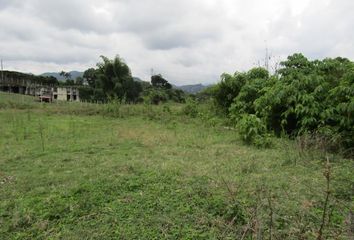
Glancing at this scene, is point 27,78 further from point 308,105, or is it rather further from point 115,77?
point 308,105

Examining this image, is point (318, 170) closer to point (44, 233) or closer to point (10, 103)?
point (44, 233)

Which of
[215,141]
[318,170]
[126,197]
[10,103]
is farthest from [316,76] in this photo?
[10,103]

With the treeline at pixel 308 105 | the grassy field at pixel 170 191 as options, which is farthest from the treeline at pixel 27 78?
the treeline at pixel 308 105

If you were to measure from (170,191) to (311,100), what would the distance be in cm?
408

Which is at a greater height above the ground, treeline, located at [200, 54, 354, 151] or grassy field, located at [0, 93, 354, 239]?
treeline, located at [200, 54, 354, 151]

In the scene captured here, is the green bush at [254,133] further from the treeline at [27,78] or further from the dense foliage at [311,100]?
the treeline at [27,78]

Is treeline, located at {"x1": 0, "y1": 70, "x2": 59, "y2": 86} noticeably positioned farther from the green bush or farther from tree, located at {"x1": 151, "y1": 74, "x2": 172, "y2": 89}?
Answer: the green bush

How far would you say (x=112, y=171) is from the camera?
13.5 feet

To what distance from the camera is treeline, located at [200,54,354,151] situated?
208 inches

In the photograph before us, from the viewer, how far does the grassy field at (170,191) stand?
98.3 inches

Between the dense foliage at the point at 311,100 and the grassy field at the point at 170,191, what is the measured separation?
0.69 meters

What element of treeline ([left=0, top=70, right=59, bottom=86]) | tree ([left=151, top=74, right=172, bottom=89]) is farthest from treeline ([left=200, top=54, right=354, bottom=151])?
treeline ([left=0, top=70, right=59, bottom=86])

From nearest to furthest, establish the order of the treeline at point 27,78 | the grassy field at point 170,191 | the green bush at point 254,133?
1. the grassy field at point 170,191
2. the green bush at point 254,133
3. the treeline at point 27,78

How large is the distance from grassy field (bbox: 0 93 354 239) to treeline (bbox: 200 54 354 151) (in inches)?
21.7
